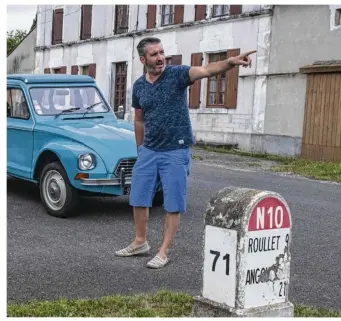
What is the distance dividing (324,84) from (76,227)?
476 inches

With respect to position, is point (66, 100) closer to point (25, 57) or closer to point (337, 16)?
point (337, 16)

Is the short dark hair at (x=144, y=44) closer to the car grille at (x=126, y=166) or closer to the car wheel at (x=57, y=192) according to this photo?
the car grille at (x=126, y=166)

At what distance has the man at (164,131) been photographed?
19.8 ft

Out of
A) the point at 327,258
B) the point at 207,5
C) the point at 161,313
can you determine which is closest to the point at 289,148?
the point at 207,5

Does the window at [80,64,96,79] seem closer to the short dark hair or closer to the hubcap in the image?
the hubcap

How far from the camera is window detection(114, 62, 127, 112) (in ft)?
89.1

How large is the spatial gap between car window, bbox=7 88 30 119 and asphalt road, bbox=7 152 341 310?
117 centimetres

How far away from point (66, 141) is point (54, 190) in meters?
0.61

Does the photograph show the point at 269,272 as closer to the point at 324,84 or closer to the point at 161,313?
the point at 161,313

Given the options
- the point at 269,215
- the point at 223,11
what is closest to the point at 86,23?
the point at 223,11

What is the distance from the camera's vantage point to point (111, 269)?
5.99m

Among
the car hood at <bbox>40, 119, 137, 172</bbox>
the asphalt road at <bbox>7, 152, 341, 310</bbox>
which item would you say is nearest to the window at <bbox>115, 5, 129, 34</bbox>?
the asphalt road at <bbox>7, 152, 341, 310</bbox>

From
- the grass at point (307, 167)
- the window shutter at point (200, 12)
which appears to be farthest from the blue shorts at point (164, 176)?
the window shutter at point (200, 12)

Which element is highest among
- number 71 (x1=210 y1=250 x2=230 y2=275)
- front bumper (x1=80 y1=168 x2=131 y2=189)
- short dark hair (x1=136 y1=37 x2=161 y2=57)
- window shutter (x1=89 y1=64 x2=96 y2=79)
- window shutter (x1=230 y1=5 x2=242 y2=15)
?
window shutter (x1=230 y1=5 x2=242 y2=15)
